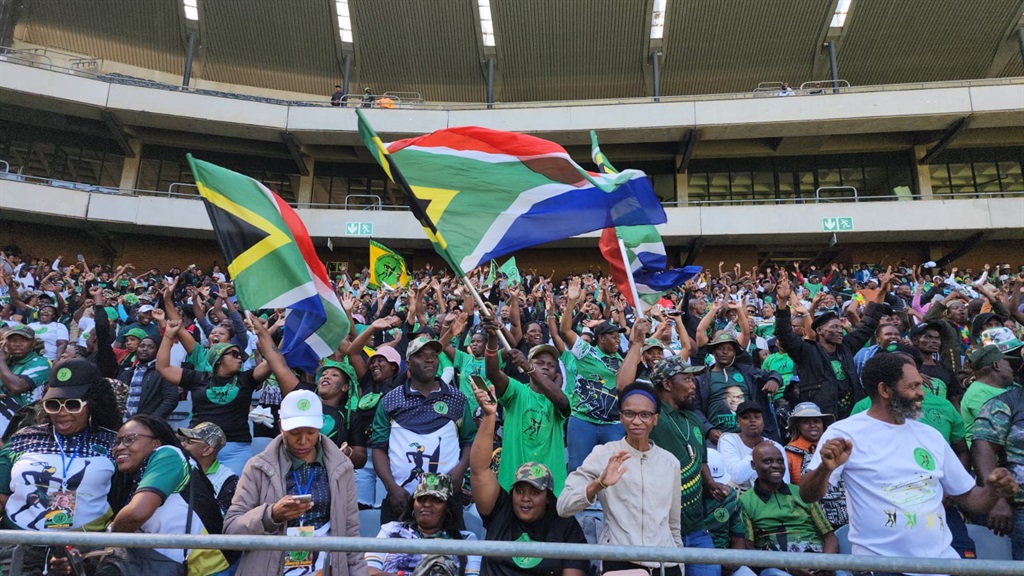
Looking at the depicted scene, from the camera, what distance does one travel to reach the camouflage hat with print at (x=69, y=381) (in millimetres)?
3336

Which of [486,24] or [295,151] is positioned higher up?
[486,24]

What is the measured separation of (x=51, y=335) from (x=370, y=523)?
18.6ft

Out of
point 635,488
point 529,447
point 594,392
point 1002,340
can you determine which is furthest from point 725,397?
point 635,488

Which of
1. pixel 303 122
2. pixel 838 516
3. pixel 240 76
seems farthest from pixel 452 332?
pixel 240 76

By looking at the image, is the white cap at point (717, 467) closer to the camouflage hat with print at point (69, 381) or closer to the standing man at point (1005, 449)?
the standing man at point (1005, 449)

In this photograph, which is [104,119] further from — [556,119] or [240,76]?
[556,119]

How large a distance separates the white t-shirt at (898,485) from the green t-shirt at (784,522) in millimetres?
1073

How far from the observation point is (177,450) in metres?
3.35

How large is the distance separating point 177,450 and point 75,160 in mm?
27413

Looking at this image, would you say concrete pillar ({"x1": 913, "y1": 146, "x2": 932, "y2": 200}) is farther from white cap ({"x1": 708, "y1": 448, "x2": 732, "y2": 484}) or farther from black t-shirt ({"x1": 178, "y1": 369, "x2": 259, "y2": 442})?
black t-shirt ({"x1": 178, "y1": 369, "x2": 259, "y2": 442})

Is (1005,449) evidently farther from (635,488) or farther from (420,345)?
(420,345)

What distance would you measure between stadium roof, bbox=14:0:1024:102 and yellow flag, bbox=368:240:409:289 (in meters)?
17.2

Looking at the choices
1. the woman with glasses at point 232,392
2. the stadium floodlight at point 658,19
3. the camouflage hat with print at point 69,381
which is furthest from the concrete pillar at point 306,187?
the camouflage hat with print at point 69,381

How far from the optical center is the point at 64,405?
3.32 m
